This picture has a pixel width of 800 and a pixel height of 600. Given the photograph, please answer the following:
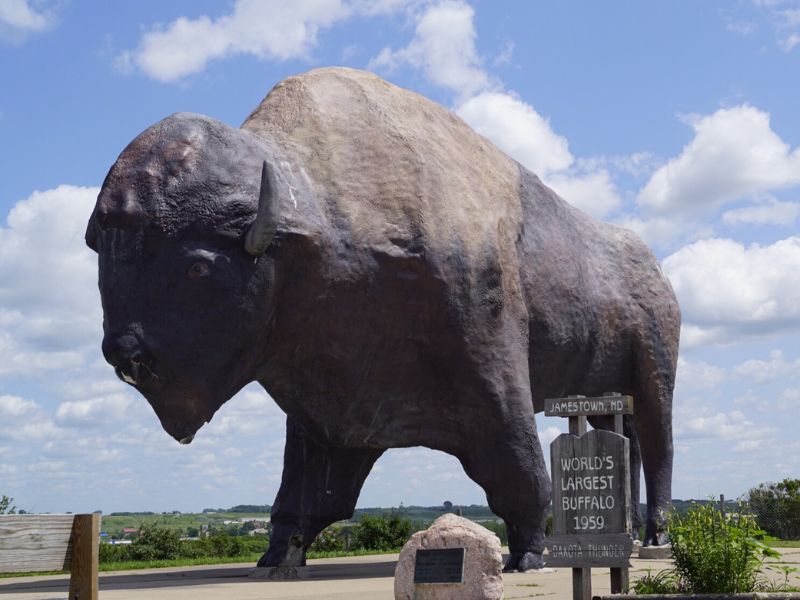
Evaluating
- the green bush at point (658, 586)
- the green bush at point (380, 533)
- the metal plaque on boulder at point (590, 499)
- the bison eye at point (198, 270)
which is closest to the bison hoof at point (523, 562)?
the green bush at point (658, 586)

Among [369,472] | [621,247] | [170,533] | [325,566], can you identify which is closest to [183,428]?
[369,472]

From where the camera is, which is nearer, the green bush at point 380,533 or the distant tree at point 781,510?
the green bush at point 380,533

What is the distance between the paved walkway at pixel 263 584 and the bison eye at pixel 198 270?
227cm

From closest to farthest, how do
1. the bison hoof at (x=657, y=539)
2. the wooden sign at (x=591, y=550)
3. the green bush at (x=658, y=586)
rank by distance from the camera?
the wooden sign at (x=591, y=550) → the green bush at (x=658, y=586) → the bison hoof at (x=657, y=539)

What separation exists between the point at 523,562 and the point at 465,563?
3.23 m

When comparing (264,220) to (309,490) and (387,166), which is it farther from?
(309,490)

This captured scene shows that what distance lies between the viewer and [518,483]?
9508 mm

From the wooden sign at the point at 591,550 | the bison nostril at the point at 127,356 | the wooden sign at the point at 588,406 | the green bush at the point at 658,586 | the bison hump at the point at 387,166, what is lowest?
the green bush at the point at 658,586

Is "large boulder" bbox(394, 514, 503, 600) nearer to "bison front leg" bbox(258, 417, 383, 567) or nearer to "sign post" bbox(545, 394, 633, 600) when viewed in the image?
"sign post" bbox(545, 394, 633, 600)

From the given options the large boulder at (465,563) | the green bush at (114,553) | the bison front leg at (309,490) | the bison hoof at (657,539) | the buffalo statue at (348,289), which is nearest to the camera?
the large boulder at (465,563)

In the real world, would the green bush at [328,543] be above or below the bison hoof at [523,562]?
above

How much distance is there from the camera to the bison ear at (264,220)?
27.7 feet

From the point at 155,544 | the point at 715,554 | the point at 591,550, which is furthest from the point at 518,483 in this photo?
the point at 155,544

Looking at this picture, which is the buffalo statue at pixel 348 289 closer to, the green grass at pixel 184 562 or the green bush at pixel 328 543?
the green grass at pixel 184 562
